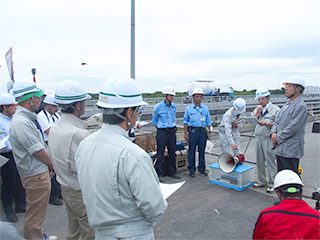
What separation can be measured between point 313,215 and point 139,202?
1.38 metres

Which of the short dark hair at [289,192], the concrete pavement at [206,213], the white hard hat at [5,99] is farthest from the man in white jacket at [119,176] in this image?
the white hard hat at [5,99]

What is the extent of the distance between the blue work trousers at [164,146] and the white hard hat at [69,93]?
11.4 ft

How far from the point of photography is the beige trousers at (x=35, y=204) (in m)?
2.91

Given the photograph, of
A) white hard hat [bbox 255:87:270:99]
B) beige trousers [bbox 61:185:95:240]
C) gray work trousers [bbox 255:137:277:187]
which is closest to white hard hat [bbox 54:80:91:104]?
beige trousers [bbox 61:185:95:240]

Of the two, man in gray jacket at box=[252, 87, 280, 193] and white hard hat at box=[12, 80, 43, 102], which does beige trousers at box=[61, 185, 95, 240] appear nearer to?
white hard hat at box=[12, 80, 43, 102]

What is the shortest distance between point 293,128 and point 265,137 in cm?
109

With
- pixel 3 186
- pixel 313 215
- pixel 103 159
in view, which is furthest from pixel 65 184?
pixel 3 186

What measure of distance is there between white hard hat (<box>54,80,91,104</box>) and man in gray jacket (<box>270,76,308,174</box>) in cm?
344

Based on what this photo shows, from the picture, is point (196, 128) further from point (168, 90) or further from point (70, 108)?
point (70, 108)

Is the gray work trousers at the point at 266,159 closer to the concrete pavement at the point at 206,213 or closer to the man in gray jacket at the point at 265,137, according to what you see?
the man in gray jacket at the point at 265,137

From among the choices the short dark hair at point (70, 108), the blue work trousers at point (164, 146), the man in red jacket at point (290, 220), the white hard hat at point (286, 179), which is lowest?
the blue work trousers at point (164, 146)

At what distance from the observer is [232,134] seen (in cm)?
636

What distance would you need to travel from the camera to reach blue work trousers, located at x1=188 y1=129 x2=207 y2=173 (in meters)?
6.14

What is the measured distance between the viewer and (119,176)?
5.16ft
